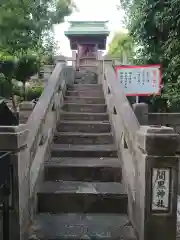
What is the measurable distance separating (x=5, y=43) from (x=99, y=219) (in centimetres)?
1262

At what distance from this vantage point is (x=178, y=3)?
7.26 metres

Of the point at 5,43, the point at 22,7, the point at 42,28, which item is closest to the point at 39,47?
the point at 42,28

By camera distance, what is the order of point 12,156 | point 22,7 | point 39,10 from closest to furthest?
point 12,156 → point 22,7 → point 39,10

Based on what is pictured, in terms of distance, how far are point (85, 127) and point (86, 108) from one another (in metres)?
0.95

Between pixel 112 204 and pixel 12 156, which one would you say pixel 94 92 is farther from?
pixel 12 156

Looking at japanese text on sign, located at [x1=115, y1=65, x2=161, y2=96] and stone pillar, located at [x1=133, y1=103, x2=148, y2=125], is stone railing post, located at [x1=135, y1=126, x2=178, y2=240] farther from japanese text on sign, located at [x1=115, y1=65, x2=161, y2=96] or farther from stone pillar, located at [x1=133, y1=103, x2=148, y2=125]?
japanese text on sign, located at [x1=115, y1=65, x2=161, y2=96]

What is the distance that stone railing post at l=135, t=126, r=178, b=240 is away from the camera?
3.27 m

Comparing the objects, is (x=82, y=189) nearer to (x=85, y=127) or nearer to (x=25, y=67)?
(x=85, y=127)

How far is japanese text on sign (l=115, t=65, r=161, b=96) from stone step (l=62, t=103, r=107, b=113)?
31.8 inches

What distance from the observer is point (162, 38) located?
30.1 feet

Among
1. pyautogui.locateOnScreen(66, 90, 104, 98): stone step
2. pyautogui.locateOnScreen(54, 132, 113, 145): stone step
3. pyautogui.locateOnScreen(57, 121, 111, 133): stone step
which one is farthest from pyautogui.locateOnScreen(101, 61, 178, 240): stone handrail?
pyautogui.locateOnScreen(66, 90, 104, 98): stone step

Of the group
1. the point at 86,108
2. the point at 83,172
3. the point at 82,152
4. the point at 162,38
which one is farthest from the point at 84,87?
the point at 83,172

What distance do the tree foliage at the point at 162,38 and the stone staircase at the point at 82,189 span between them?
2.60 metres

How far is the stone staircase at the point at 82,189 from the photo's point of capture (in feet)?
12.1
